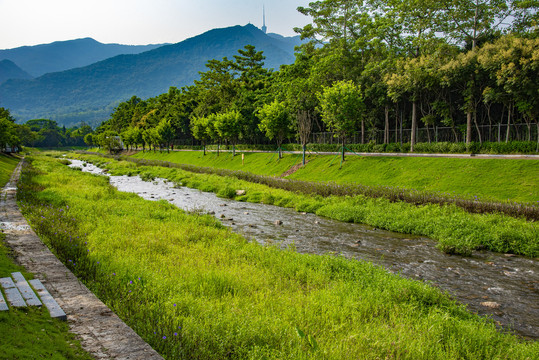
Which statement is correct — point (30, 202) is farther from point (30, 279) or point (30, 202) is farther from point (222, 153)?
point (222, 153)

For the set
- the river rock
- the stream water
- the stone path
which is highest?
the stone path

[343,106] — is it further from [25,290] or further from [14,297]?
[14,297]

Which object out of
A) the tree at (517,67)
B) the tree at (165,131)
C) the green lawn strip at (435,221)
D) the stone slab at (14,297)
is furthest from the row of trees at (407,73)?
the stone slab at (14,297)

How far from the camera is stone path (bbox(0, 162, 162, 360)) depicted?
14.3 ft

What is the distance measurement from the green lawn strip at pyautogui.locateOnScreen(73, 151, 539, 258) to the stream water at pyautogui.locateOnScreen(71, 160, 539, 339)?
22.5 inches

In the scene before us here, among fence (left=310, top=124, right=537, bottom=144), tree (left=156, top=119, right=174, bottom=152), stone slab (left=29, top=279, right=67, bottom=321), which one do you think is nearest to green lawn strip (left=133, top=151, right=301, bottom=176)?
fence (left=310, top=124, right=537, bottom=144)

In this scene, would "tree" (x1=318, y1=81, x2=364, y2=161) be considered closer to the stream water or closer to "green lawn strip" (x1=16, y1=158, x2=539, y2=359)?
the stream water

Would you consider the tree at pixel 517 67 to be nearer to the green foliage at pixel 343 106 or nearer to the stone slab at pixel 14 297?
the green foliage at pixel 343 106

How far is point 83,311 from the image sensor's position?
5.33 m

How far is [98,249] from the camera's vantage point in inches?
399

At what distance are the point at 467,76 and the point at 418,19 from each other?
942cm

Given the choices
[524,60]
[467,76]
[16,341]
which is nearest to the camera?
[16,341]

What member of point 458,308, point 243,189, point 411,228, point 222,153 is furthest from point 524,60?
point 222,153

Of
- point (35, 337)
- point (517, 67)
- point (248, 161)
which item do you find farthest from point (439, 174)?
point (248, 161)
